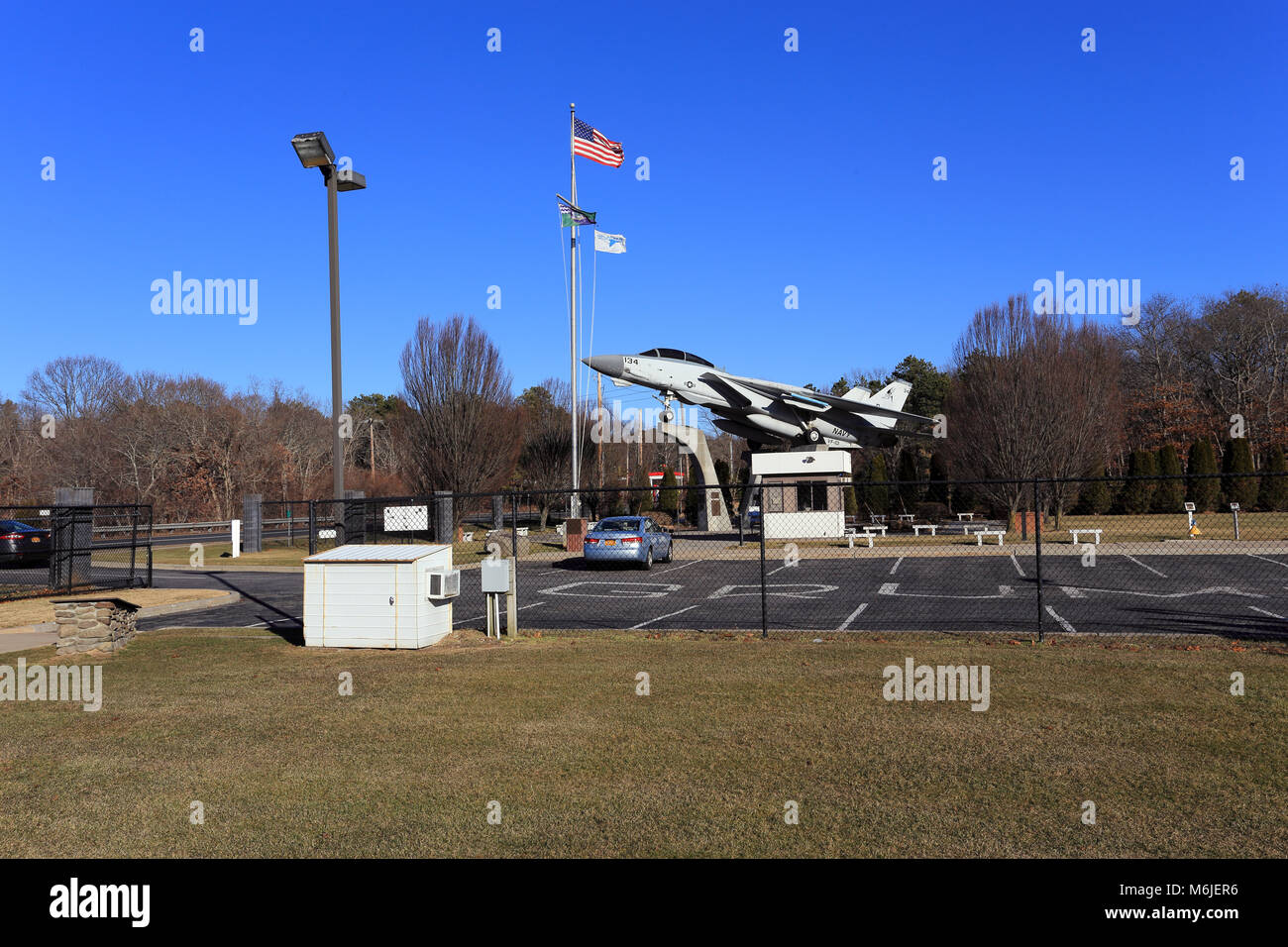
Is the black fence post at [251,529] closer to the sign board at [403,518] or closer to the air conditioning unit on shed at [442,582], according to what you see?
the sign board at [403,518]

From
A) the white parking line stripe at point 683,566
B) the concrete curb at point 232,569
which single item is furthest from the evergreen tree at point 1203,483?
the concrete curb at point 232,569

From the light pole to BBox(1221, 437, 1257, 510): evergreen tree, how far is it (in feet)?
143

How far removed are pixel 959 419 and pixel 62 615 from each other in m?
42.2

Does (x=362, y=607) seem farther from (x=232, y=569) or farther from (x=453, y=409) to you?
(x=453, y=409)

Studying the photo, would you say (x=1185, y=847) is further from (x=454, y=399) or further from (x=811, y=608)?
(x=454, y=399)

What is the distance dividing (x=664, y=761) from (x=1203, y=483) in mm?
49055

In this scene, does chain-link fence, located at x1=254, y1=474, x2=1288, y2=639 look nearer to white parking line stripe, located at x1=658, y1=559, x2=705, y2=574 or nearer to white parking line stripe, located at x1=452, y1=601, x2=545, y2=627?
white parking line stripe, located at x1=452, y1=601, x2=545, y2=627

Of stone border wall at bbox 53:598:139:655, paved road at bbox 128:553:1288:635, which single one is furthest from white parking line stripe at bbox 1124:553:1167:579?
stone border wall at bbox 53:598:139:655

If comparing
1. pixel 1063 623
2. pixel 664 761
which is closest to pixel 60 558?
pixel 664 761

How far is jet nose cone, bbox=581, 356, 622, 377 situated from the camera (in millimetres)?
38562

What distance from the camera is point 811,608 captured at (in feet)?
48.2

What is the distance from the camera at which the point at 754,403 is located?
130ft

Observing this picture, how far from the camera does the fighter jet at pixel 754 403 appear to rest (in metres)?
38.8
